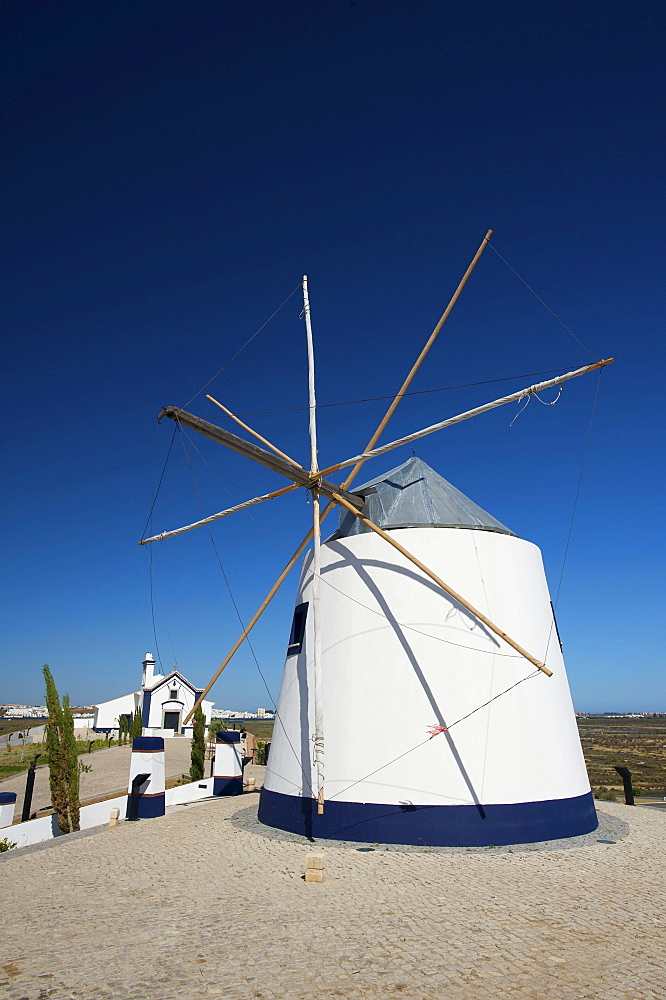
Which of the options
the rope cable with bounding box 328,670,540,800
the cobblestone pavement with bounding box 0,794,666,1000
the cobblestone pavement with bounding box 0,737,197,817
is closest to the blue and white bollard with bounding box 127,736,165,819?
the cobblestone pavement with bounding box 0,794,666,1000

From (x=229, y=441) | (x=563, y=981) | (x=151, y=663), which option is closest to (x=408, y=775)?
(x=563, y=981)

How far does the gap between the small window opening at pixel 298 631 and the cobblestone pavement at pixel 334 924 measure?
3.96 meters

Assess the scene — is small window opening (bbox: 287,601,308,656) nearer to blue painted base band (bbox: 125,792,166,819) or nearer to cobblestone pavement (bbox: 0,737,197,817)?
blue painted base band (bbox: 125,792,166,819)

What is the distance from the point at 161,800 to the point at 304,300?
1223 centimetres

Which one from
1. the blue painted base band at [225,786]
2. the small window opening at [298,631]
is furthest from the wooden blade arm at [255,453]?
the blue painted base band at [225,786]

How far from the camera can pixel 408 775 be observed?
35.0 feet

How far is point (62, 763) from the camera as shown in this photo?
15164mm

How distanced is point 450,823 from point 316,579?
478cm

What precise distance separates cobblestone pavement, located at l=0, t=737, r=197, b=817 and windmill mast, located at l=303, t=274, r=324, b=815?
13.6 meters

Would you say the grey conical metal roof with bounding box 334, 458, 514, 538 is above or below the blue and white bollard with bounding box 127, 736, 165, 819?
above

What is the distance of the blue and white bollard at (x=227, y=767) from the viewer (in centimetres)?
1789

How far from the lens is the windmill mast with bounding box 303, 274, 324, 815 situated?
34.0ft

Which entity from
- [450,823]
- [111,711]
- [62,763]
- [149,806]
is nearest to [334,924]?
[450,823]

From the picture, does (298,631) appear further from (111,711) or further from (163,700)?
(111,711)
